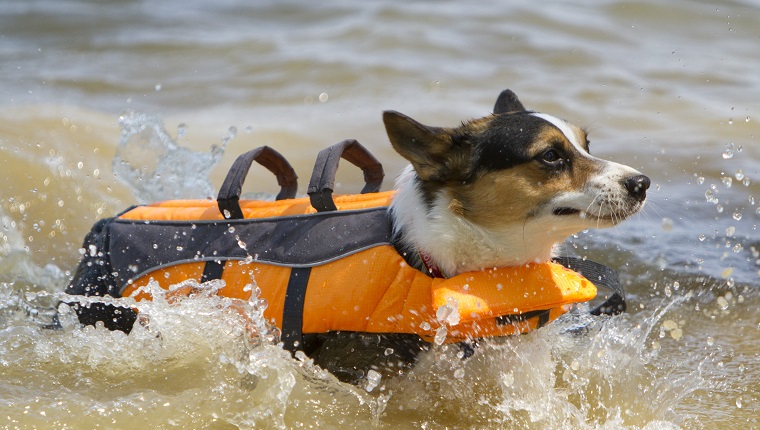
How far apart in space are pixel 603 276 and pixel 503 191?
667mm

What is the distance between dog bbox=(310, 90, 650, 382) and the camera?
3.14 m

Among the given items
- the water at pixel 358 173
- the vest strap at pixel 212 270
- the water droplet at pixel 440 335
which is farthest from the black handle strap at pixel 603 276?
the vest strap at pixel 212 270

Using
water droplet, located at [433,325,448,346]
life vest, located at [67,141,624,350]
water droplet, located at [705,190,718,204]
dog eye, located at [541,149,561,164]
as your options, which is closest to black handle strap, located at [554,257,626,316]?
life vest, located at [67,141,624,350]

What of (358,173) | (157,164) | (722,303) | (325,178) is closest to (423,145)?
(325,178)

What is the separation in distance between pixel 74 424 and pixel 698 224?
403cm

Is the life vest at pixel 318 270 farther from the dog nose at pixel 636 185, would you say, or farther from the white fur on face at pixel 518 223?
the dog nose at pixel 636 185

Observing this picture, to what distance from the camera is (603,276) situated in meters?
3.56

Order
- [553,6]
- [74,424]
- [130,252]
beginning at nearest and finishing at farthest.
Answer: [74,424] → [130,252] → [553,6]

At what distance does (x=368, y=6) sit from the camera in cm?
1029

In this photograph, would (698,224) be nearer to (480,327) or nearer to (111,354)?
(480,327)

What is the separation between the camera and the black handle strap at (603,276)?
3557 millimetres

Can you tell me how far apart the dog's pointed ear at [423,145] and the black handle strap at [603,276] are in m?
0.67

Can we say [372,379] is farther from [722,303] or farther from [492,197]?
[722,303]

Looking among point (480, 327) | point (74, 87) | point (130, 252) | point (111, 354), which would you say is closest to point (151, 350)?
point (111, 354)
